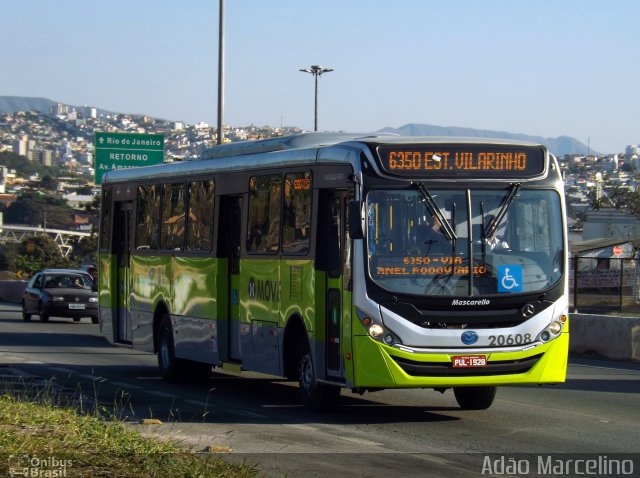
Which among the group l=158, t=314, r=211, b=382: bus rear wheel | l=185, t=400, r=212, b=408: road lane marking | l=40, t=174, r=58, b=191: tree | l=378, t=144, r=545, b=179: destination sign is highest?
l=40, t=174, r=58, b=191: tree

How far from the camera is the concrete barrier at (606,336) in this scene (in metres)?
22.8

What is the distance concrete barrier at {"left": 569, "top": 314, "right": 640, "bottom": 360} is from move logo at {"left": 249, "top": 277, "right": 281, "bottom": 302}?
9175 millimetres

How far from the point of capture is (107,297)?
2148 centimetres

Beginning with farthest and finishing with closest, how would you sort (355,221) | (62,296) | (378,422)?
(62,296) < (378,422) < (355,221)

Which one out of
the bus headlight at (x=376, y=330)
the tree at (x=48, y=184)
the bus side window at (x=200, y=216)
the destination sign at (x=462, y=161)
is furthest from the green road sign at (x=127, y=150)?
the tree at (x=48, y=184)

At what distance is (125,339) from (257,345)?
581 centimetres

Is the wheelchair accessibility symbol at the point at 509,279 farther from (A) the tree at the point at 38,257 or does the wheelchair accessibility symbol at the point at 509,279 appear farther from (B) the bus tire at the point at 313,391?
(A) the tree at the point at 38,257

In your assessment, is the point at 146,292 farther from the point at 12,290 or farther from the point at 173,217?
the point at 12,290

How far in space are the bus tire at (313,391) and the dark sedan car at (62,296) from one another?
2222cm

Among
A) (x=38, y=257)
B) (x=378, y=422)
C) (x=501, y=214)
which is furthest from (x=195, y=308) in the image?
(x=38, y=257)

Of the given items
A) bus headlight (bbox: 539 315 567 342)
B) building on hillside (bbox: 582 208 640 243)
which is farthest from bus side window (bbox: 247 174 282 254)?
building on hillside (bbox: 582 208 640 243)

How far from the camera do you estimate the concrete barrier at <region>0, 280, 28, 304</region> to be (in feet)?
176

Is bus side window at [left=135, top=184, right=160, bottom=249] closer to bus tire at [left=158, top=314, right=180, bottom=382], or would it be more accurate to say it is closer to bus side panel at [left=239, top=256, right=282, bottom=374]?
bus tire at [left=158, top=314, right=180, bottom=382]

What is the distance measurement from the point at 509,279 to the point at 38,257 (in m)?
75.8
